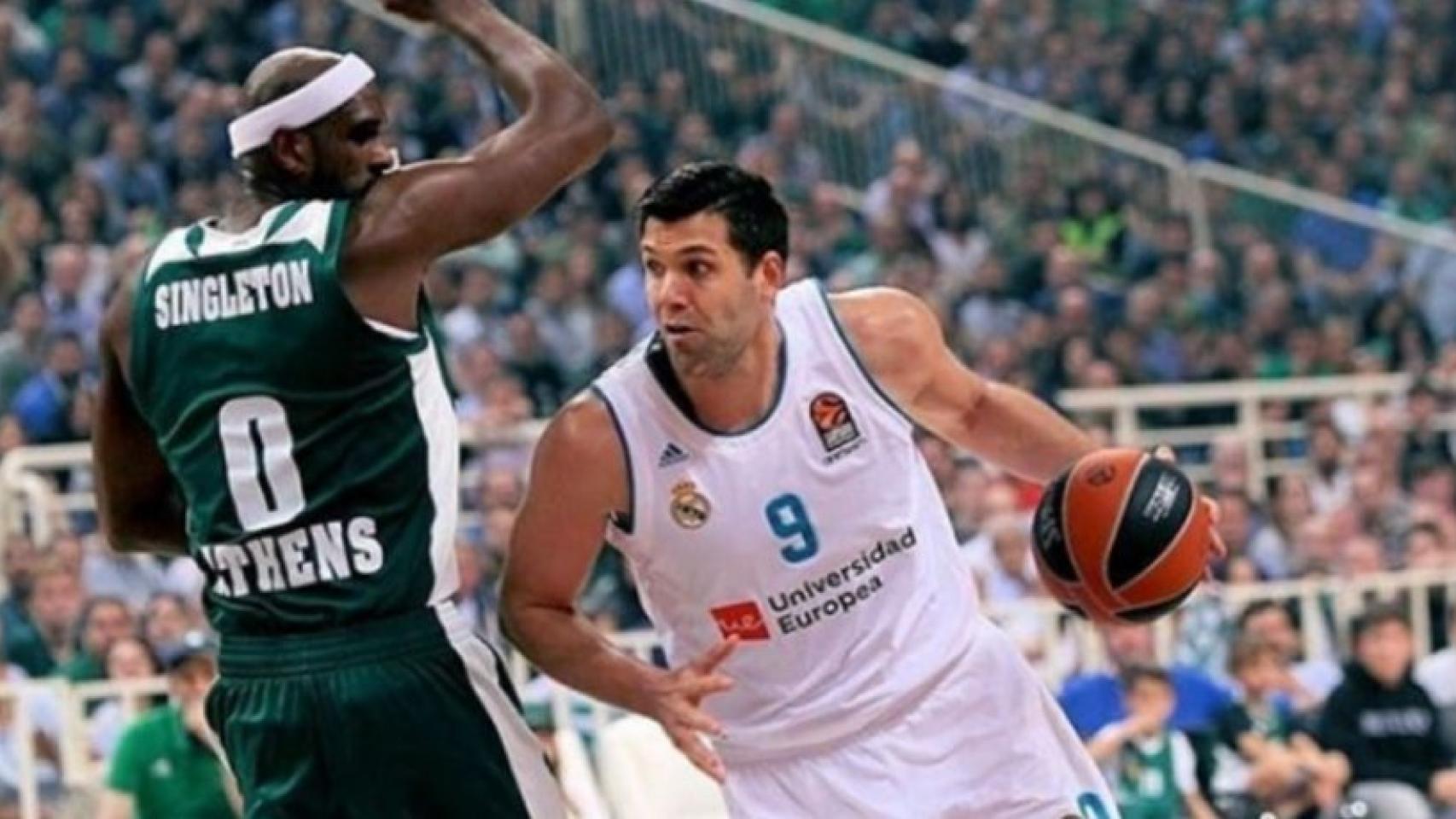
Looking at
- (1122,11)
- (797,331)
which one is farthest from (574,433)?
(1122,11)

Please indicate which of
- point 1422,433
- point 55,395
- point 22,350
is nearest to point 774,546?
point 55,395

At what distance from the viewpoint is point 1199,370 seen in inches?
734

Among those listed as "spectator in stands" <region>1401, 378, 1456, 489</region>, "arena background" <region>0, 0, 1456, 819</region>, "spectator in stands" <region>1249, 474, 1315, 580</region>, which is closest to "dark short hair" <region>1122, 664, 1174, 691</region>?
"arena background" <region>0, 0, 1456, 819</region>

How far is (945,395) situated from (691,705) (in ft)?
3.59

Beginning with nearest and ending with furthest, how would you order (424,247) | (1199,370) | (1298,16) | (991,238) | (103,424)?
(424,247) → (103,424) → (1199,370) → (991,238) → (1298,16)

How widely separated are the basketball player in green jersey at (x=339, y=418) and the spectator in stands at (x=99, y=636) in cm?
658

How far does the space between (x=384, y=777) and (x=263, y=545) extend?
0.47 m

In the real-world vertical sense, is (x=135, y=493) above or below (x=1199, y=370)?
above

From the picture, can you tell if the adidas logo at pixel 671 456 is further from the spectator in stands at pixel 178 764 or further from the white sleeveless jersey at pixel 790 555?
the spectator in stands at pixel 178 764

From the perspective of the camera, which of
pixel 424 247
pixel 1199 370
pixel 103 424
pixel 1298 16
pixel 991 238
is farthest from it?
pixel 1298 16

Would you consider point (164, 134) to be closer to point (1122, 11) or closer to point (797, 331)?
point (1122, 11)

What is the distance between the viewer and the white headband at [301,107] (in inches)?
259

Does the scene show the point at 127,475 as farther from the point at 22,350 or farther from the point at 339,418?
the point at 22,350

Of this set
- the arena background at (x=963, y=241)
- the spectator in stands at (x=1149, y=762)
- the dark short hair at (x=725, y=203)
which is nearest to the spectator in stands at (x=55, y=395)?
the arena background at (x=963, y=241)
